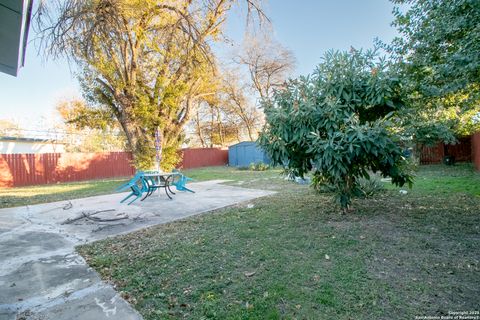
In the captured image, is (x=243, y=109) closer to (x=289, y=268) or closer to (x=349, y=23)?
(x=349, y=23)

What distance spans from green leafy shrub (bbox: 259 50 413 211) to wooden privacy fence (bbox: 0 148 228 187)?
9.23 metres

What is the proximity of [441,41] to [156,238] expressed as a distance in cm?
473

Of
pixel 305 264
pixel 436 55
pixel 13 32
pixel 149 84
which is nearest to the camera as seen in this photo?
pixel 13 32

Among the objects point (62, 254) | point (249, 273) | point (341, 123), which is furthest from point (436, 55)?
point (62, 254)

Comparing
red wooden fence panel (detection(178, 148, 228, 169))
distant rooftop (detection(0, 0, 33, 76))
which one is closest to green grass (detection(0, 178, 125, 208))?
distant rooftop (detection(0, 0, 33, 76))

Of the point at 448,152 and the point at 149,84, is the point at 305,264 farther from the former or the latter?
the point at 448,152

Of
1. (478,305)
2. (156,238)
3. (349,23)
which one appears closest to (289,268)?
(478,305)

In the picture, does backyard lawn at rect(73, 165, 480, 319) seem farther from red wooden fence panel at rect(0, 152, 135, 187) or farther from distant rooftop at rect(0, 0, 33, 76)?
red wooden fence panel at rect(0, 152, 135, 187)

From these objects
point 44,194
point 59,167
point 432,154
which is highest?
point 432,154

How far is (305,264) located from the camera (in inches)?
102

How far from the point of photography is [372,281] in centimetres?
222

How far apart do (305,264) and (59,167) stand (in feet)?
46.2

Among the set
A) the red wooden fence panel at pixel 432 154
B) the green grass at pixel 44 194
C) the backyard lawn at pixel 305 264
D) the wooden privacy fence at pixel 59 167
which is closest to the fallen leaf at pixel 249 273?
the backyard lawn at pixel 305 264

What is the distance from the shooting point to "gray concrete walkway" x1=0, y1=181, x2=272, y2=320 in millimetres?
2086
